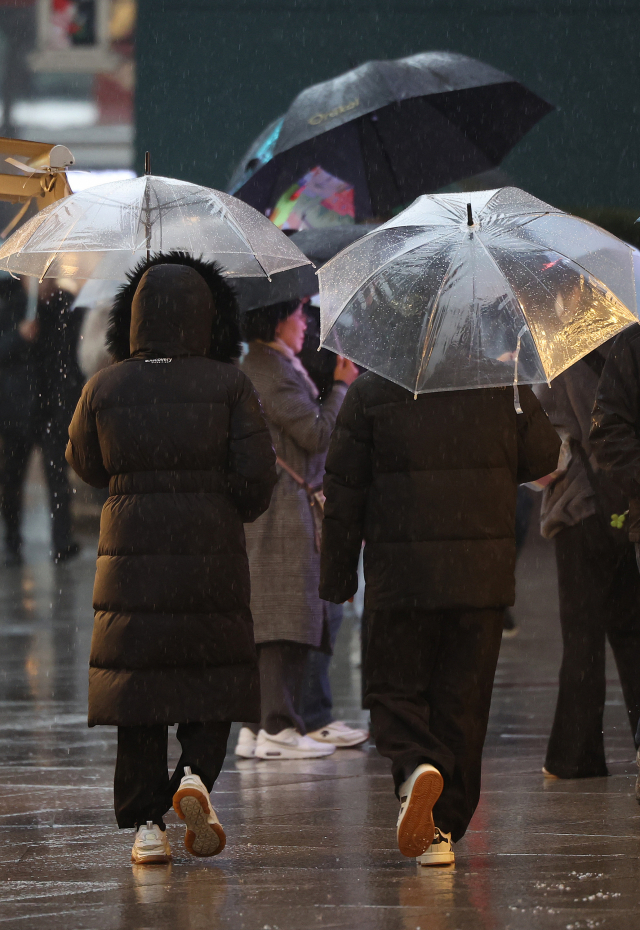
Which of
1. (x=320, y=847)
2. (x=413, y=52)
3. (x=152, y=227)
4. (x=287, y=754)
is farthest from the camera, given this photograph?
(x=413, y=52)

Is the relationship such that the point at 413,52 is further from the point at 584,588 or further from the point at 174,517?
the point at 174,517

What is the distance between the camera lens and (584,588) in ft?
19.6

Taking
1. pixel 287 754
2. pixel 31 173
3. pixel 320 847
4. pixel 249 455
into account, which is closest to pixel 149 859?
pixel 320 847

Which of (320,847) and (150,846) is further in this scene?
(320,847)

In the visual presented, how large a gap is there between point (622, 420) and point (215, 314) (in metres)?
1.49

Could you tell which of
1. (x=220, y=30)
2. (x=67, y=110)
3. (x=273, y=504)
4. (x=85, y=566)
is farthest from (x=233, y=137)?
(x=273, y=504)

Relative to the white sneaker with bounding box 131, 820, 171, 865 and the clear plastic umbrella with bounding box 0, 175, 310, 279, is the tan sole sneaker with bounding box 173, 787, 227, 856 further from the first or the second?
the clear plastic umbrella with bounding box 0, 175, 310, 279

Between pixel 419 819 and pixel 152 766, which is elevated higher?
pixel 152 766

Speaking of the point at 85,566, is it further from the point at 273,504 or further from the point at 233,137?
the point at 273,504

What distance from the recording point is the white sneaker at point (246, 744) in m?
6.71

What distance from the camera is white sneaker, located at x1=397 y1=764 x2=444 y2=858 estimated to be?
4328 mm

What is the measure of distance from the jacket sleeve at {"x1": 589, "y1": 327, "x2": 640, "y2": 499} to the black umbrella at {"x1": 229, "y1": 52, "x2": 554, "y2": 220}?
9.90ft

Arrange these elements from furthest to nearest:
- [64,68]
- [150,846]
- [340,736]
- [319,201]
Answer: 1. [64,68]
2. [319,201]
3. [340,736]
4. [150,846]

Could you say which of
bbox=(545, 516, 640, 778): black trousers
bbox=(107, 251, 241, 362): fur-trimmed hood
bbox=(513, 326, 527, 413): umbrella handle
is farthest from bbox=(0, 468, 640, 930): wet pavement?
bbox=(107, 251, 241, 362): fur-trimmed hood
